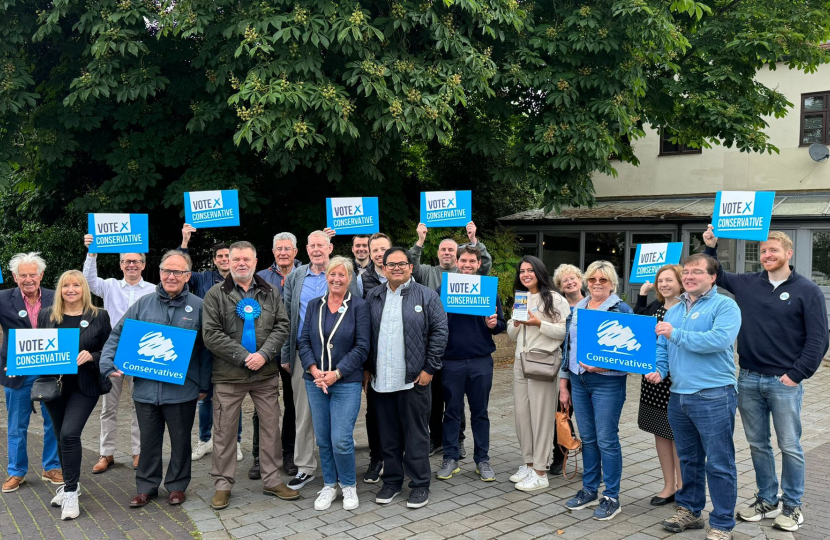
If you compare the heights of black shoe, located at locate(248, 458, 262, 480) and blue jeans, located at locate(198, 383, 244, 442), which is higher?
blue jeans, located at locate(198, 383, 244, 442)

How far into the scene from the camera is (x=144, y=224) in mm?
7301

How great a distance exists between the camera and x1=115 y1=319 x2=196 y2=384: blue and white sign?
5410 mm

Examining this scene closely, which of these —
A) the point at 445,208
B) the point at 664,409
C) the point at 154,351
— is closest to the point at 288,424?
the point at 154,351

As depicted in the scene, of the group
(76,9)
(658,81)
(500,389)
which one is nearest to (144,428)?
(500,389)

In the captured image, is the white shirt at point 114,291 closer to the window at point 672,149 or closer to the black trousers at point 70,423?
the black trousers at point 70,423

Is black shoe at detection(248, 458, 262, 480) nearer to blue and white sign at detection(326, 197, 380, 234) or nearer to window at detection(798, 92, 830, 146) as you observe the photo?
blue and white sign at detection(326, 197, 380, 234)

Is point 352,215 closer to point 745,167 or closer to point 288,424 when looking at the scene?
point 288,424

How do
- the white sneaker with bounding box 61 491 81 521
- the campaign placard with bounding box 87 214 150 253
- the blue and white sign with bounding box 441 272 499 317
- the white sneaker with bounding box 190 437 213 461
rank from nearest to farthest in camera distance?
1. the white sneaker with bounding box 61 491 81 521
2. the blue and white sign with bounding box 441 272 499 317
3. the white sneaker with bounding box 190 437 213 461
4. the campaign placard with bounding box 87 214 150 253

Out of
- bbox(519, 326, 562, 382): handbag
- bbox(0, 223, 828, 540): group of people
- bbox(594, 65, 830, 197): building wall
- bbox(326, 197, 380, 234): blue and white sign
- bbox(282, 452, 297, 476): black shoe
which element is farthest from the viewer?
bbox(594, 65, 830, 197): building wall

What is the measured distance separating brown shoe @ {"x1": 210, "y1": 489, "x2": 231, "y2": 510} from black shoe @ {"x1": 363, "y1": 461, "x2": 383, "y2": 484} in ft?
4.20

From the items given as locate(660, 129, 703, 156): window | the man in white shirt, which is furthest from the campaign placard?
locate(660, 129, 703, 156): window

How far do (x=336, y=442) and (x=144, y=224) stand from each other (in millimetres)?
3498

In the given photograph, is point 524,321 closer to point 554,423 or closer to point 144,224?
point 554,423

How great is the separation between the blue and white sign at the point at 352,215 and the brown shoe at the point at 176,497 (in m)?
3.20
